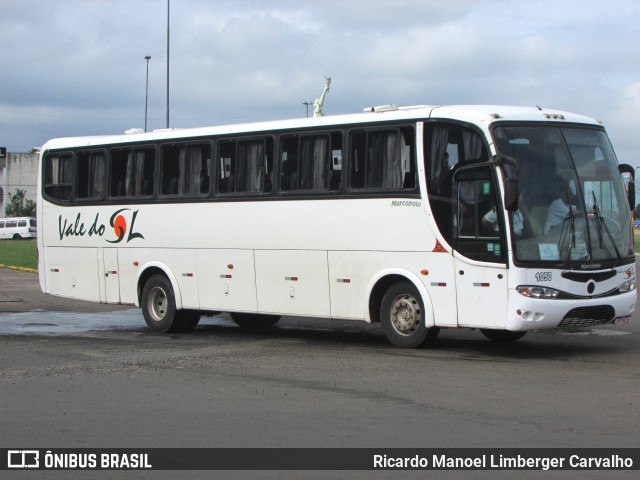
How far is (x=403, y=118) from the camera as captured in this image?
14672 mm

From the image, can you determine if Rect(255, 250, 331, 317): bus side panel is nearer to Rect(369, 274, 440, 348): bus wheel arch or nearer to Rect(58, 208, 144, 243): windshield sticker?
Rect(369, 274, 440, 348): bus wheel arch

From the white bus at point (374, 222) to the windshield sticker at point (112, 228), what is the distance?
0.11 feet

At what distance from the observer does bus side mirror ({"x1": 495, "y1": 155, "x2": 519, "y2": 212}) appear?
42.8 ft

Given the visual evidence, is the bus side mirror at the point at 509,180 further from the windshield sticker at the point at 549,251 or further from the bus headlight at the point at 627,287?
the bus headlight at the point at 627,287

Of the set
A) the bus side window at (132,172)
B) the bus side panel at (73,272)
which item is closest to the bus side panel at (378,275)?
the bus side window at (132,172)

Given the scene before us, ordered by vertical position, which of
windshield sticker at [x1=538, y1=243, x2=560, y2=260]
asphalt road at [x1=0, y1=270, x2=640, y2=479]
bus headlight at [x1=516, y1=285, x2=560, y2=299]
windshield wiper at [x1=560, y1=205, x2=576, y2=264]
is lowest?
asphalt road at [x1=0, y1=270, x2=640, y2=479]

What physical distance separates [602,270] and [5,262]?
32153mm

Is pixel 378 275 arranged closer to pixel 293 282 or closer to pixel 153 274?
pixel 293 282

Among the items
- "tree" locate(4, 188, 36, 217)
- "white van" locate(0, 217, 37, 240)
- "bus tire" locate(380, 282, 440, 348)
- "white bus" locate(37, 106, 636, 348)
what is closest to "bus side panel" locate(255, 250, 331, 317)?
"white bus" locate(37, 106, 636, 348)

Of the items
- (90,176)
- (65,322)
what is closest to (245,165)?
Answer: (90,176)

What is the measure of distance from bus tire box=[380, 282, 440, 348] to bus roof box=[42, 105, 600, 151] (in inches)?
92.3

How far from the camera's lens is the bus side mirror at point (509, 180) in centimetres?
1305

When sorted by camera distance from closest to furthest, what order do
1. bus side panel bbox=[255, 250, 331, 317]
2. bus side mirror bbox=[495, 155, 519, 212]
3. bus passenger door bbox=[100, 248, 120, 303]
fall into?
bus side mirror bbox=[495, 155, 519, 212] → bus side panel bbox=[255, 250, 331, 317] → bus passenger door bbox=[100, 248, 120, 303]

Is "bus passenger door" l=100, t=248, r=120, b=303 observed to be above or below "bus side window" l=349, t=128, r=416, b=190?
below
